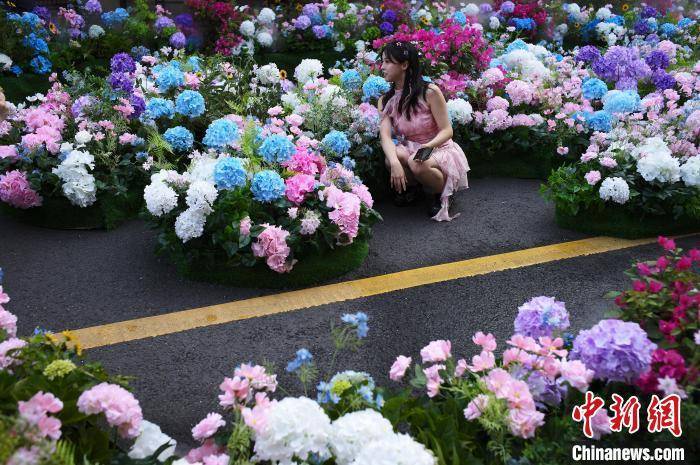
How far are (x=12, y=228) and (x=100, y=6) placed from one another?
375cm

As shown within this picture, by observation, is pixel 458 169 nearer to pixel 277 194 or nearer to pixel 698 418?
pixel 277 194

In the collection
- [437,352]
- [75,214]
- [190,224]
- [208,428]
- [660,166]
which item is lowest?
[75,214]

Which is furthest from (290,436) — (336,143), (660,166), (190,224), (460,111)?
(460,111)

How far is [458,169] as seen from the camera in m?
4.51

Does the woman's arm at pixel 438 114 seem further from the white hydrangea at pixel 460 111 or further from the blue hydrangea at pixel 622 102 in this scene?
the blue hydrangea at pixel 622 102

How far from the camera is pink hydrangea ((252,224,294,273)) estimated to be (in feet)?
11.3

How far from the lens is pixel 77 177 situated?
415cm

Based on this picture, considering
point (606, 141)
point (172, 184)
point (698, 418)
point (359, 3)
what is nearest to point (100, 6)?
point (359, 3)

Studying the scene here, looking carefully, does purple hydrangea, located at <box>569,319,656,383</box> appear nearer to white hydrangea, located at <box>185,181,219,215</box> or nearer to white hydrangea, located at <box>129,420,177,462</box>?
white hydrangea, located at <box>129,420,177,462</box>

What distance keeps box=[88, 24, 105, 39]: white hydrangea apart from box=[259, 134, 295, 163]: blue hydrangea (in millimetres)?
3752

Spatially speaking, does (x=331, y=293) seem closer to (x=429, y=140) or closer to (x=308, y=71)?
(x=429, y=140)

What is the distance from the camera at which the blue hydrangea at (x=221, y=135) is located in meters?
4.10

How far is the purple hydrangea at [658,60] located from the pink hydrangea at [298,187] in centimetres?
405

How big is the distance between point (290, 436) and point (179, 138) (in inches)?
116
